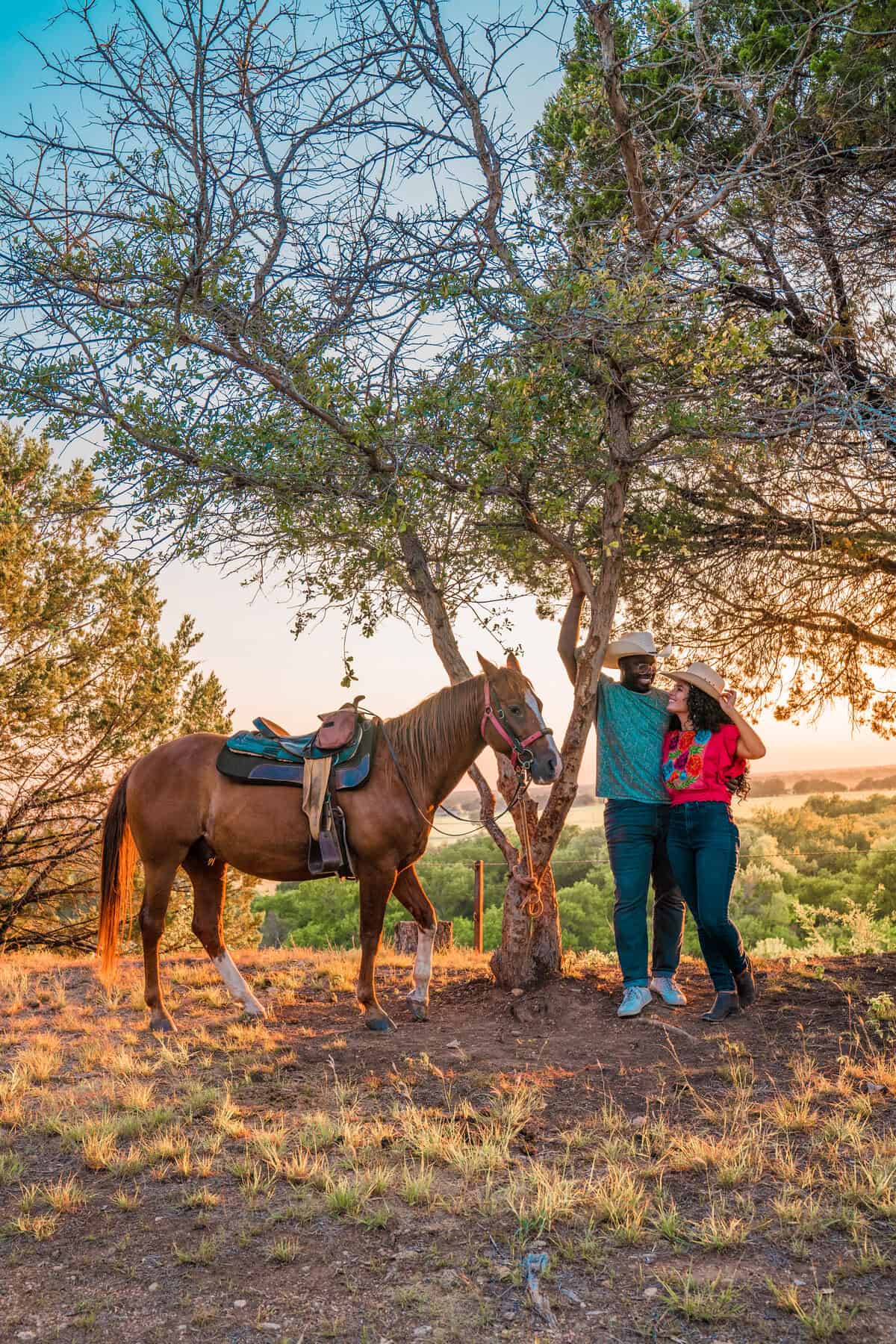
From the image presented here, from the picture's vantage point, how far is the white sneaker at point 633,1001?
6.05 metres

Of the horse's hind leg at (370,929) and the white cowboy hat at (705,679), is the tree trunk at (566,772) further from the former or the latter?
the horse's hind leg at (370,929)

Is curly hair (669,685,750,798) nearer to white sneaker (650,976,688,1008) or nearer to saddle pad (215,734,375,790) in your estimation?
white sneaker (650,976,688,1008)

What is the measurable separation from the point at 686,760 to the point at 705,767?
13cm

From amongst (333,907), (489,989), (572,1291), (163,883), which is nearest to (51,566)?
(163,883)

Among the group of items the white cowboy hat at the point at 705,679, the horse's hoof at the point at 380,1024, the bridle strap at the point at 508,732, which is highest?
the white cowboy hat at the point at 705,679

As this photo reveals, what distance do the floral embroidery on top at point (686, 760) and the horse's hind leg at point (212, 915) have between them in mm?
3211

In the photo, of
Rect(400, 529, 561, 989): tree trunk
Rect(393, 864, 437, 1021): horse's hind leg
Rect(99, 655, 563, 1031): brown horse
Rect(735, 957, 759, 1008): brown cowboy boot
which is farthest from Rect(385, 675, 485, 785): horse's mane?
Rect(735, 957, 759, 1008): brown cowboy boot

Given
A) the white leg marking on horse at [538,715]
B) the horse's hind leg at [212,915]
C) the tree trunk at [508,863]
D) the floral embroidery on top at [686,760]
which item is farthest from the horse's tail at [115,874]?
the floral embroidery on top at [686,760]

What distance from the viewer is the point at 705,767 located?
5.83 meters

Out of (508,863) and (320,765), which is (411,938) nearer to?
(508,863)

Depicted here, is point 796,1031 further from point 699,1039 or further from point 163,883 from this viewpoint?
point 163,883

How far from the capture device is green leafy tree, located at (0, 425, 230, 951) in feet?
40.5

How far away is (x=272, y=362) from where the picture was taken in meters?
6.20

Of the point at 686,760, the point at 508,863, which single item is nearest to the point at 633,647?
the point at 686,760
